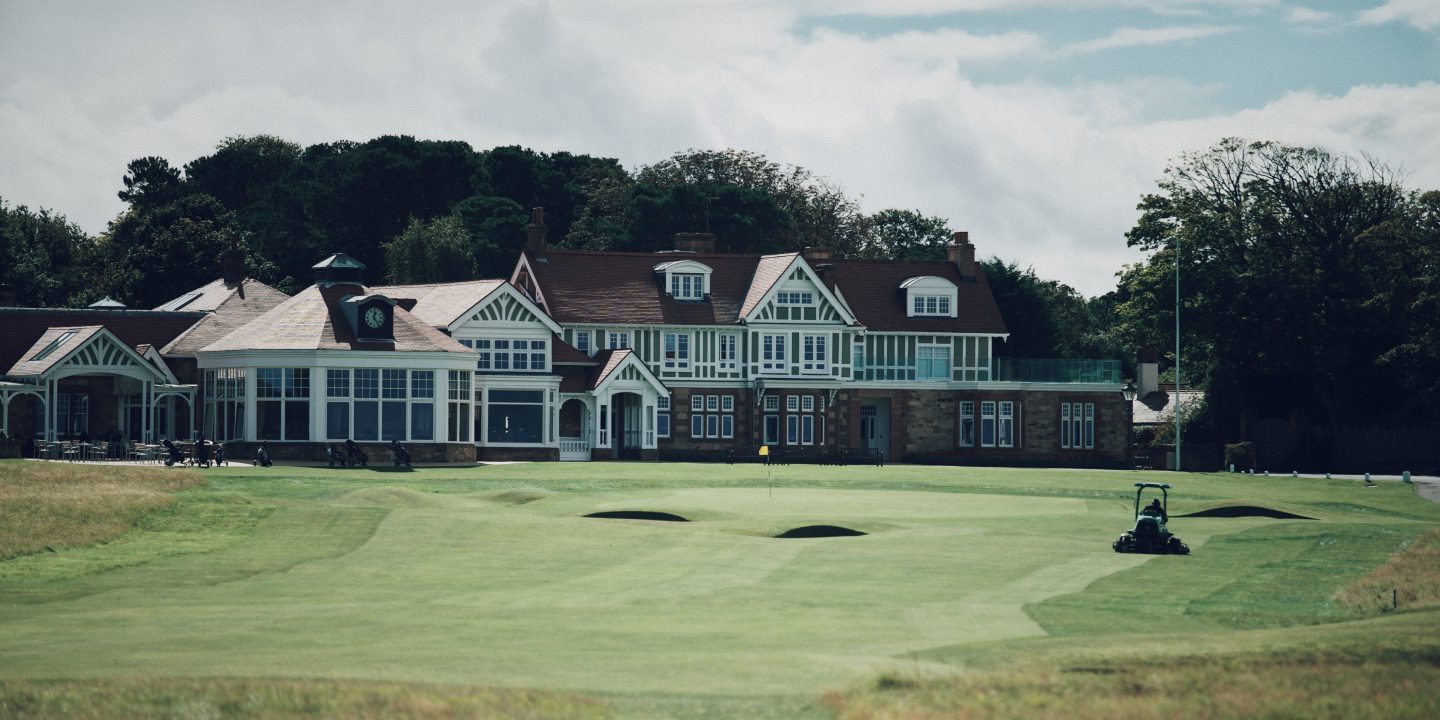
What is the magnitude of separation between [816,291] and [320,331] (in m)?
24.4

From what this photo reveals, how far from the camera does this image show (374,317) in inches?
2482

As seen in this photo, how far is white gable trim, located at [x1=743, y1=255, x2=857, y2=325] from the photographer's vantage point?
3083 inches

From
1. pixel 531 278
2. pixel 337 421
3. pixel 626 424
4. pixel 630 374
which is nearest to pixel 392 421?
pixel 337 421

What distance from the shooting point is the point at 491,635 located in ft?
76.5

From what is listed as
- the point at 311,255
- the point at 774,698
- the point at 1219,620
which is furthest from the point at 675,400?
the point at 774,698

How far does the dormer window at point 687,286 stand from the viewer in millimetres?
80000

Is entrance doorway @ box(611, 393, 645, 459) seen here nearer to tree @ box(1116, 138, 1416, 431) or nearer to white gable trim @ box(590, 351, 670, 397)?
white gable trim @ box(590, 351, 670, 397)

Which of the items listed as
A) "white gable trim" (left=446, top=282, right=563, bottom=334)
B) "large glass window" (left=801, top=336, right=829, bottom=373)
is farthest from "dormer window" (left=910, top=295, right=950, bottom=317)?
"white gable trim" (left=446, top=282, right=563, bottom=334)

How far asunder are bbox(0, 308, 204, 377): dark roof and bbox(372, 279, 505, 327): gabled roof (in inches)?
306

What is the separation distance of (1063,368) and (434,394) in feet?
103

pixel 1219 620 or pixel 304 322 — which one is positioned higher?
pixel 304 322

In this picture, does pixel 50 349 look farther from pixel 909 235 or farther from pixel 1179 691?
pixel 909 235

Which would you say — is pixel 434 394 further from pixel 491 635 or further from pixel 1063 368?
pixel 491 635

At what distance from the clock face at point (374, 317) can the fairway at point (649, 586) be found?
373 inches
